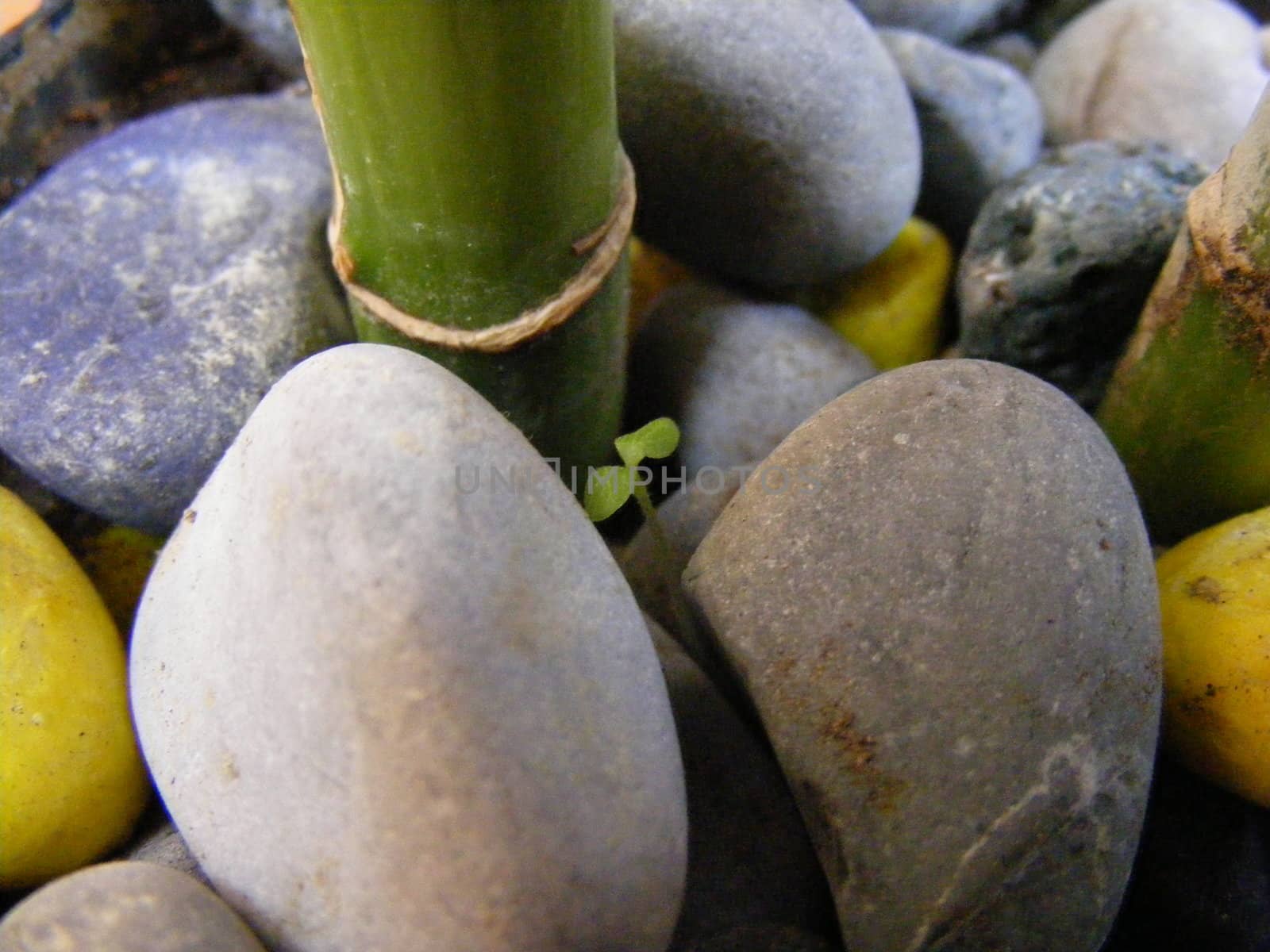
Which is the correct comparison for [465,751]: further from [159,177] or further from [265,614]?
[159,177]

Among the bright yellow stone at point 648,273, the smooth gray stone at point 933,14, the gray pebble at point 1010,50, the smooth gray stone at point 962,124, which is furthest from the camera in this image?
the gray pebble at point 1010,50

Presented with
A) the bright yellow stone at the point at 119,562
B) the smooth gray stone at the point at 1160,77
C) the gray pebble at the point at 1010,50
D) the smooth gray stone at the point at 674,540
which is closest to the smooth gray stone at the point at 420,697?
the smooth gray stone at the point at 674,540

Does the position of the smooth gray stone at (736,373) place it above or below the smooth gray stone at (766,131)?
below

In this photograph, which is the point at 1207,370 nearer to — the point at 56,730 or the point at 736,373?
the point at 736,373

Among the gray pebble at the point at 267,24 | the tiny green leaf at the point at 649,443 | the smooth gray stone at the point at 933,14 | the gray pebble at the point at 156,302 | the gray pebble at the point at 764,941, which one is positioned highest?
the gray pebble at the point at 267,24

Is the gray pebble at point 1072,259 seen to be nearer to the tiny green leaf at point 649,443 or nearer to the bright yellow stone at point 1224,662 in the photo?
the bright yellow stone at point 1224,662
